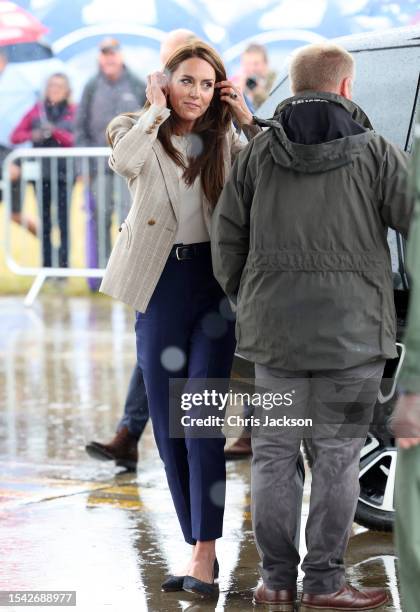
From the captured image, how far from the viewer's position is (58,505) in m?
6.06

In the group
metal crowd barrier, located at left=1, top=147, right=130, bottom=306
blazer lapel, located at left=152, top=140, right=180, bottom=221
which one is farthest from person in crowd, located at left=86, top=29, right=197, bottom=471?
metal crowd barrier, located at left=1, top=147, right=130, bottom=306

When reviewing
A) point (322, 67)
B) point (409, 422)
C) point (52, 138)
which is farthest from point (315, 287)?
point (52, 138)

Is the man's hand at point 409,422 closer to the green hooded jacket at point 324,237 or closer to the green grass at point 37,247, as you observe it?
the green hooded jacket at point 324,237

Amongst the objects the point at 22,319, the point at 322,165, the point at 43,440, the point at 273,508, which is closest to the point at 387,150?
the point at 322,165

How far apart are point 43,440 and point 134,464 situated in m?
0.85

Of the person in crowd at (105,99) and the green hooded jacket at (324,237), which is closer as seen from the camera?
the green hooded jacket at (324,237)

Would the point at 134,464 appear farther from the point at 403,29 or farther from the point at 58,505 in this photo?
the point at 403,29

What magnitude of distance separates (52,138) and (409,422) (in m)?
11.2

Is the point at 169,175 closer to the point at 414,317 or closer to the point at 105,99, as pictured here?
the point at 414,317

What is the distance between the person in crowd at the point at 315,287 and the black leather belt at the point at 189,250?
186 mm

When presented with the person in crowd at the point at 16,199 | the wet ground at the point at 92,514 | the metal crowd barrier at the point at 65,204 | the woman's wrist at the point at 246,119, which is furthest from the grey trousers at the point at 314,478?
the person in crowd at the point at 16,199

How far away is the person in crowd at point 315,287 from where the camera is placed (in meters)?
4.41

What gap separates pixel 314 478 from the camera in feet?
15.1

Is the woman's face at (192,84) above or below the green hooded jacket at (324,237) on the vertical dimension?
above
